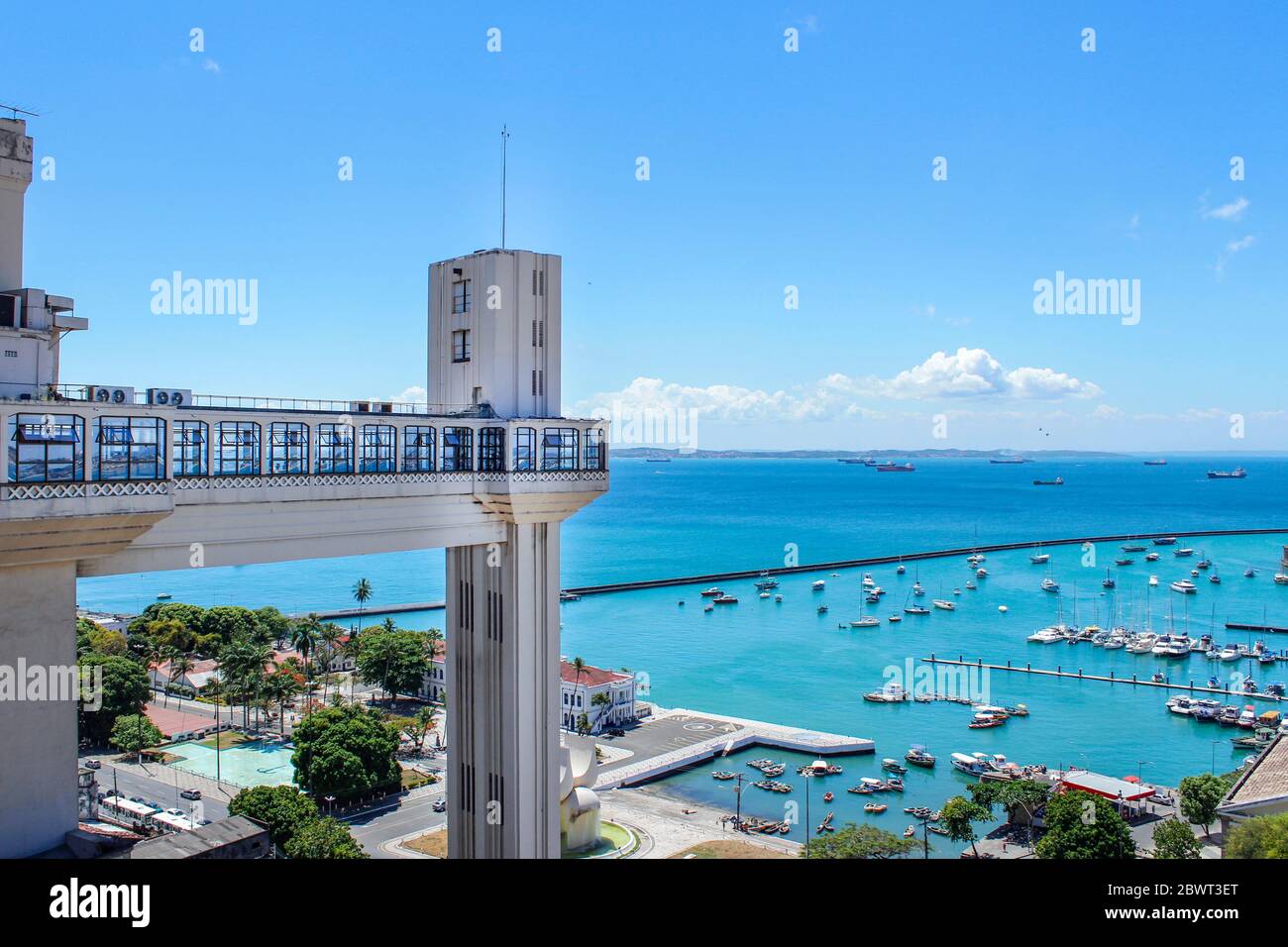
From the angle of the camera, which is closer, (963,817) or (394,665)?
(963,817)

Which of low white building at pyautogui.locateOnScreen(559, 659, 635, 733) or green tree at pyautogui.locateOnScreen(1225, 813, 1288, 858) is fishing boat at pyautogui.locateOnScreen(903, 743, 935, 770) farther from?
green tree at pyautogui.locateOnScreen(1225, 813, 1288, 858)

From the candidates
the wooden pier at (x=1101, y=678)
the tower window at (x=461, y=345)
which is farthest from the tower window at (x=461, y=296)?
the wooden pier at (x=1101, y=678)

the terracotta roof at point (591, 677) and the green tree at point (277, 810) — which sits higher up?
the green tree at point (277, 810)

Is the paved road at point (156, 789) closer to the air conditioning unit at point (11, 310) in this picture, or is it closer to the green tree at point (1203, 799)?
the air conditioning unit at point (11, 310)

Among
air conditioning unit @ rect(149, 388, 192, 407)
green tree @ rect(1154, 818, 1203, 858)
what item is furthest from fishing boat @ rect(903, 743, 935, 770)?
air conditioning unit @ rect(149, 388, 192, 407)

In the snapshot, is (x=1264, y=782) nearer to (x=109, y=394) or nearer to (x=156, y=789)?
(x=109, y=394)

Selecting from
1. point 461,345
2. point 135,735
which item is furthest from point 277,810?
point 461,345
